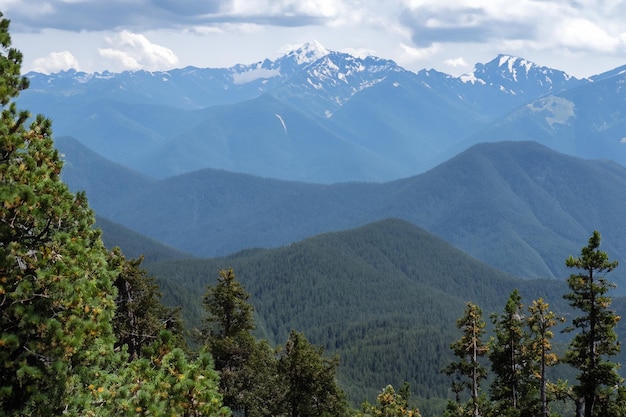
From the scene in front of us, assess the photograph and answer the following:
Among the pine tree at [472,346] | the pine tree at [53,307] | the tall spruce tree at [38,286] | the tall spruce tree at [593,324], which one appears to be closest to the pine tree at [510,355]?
the pine tree at [472,346]

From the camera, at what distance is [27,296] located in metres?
13.3

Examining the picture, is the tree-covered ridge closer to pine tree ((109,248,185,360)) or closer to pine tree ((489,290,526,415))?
pine tree ((489,290,526,415))

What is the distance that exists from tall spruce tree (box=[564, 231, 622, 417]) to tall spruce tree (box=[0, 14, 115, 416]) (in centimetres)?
2485

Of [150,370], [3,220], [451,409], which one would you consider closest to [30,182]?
[3,220]

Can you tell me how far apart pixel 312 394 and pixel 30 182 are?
96.7ft

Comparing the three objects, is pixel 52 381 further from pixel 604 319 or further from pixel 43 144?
pixel 604 319

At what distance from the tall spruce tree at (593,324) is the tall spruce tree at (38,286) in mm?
24847

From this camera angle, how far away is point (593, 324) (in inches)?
1216

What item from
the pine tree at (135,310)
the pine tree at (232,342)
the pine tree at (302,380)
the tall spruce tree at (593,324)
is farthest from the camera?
the pine tree at (232,342)

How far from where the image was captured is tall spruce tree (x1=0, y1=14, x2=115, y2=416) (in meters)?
13.4

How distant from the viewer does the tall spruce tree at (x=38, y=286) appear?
1337 cm

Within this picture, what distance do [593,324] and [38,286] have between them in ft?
93.5

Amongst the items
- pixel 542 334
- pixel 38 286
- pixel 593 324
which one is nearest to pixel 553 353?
pixel 542 334

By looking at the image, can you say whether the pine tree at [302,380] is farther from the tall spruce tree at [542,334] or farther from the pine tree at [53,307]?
the pine tree at [53,307]
